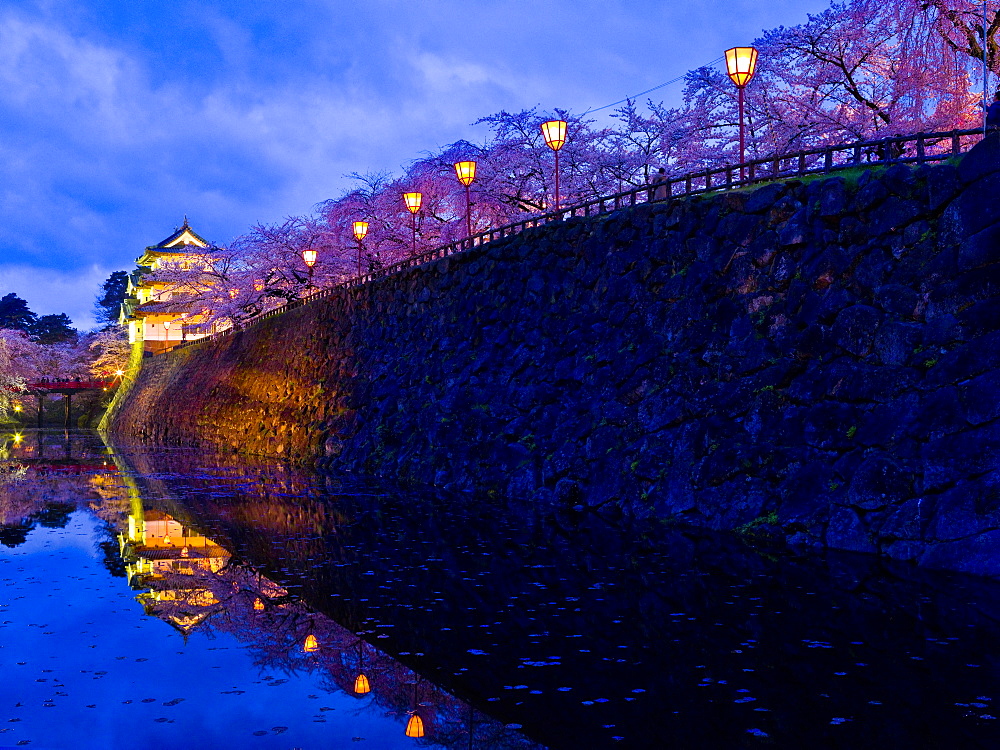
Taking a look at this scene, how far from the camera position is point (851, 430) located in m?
11.9

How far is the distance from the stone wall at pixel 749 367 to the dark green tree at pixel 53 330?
7194cm

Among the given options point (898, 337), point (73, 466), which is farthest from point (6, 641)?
point (73, 466)

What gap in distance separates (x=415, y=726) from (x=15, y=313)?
305ft

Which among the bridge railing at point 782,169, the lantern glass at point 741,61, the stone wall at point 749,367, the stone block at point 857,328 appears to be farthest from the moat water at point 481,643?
the lantern glass at point 741,61

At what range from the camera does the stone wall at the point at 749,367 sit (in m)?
11.0

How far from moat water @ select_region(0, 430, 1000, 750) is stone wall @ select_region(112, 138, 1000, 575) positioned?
107 centimetres

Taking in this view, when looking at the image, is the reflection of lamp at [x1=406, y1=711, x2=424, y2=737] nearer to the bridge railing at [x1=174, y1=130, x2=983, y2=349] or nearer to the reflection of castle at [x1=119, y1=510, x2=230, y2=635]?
the reflection of castle at [x1=119, y1=510, x2=230, y2=635]

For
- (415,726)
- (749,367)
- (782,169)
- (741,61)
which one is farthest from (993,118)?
A: (415,726)

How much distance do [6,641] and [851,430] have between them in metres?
9.93

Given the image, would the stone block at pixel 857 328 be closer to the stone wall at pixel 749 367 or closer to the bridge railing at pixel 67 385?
the stone wall at pixel 749 367

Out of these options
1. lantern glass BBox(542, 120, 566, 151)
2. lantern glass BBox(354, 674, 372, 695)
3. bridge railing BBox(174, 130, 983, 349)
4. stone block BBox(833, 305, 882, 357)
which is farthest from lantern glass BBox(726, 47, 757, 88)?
lantern glass BBox(354, 674, 372, 695)

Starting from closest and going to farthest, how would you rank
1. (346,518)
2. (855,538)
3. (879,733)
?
(879,733) < (855,538) < (346,518)

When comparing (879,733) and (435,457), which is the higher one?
(435,457)

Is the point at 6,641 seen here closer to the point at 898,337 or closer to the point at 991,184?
the point at 898,337
